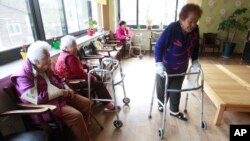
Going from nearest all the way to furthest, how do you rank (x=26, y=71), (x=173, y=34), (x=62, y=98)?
(x=26, y=71) → (x=62, y=98) → (x=173, y=34)

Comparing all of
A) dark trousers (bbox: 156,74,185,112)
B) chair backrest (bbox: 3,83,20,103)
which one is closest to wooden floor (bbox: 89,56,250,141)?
dark trousers (bbox: 156,74,185,112)

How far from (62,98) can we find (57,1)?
232 cm

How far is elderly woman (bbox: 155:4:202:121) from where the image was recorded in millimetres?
1674

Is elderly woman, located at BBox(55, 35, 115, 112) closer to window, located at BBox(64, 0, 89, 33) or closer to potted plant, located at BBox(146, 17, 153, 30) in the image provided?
window, located at BBox(64, 0, 89, 33)

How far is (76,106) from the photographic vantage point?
6.08 feet

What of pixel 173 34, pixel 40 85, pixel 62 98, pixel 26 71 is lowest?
pixel 62 98

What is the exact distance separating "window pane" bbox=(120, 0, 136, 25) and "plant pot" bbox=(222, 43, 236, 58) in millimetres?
3000

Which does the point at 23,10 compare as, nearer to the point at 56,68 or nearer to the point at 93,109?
the point at 56,68

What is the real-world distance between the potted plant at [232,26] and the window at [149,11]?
1.55m

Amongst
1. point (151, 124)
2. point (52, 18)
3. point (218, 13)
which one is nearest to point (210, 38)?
point (218, 13)

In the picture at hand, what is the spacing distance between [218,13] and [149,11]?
6.99 feet

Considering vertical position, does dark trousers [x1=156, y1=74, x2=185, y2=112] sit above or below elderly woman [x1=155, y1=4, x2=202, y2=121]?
below

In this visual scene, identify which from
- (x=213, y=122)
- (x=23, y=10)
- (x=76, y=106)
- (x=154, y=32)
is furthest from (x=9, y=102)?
(x=154, y=32)

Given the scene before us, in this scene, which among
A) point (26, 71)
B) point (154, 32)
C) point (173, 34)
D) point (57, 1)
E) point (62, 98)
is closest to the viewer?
point (26, 71)
